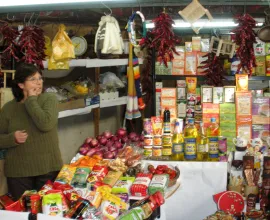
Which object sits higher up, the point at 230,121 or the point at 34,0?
the point at 34,0

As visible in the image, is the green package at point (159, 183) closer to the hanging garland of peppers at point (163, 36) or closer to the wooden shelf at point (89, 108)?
the wooden shelf at point (89, 108)

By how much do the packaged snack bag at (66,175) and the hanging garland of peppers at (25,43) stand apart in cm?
198

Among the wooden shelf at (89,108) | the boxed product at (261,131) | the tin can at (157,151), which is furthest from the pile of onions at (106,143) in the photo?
the boxed product at (261,131)

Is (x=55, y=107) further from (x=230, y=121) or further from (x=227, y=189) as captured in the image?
(x=230, y=121)

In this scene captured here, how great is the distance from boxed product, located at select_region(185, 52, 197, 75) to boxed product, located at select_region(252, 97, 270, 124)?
1175 mm

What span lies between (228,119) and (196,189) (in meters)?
1.99

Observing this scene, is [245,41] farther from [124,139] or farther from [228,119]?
[124,139]

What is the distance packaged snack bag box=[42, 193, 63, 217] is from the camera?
8.29ft

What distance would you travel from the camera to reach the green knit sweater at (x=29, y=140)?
3854mm

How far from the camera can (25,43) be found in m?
4.89

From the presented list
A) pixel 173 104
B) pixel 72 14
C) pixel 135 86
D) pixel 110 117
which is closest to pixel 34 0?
pixel 173 104

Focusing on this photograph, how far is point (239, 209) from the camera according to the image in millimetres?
3455

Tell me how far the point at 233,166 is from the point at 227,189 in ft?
0.70

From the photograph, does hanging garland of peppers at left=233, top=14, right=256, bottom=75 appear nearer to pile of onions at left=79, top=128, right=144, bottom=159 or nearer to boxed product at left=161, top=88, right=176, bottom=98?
boxed product at left=161, top=88, right=176, bottom=98
